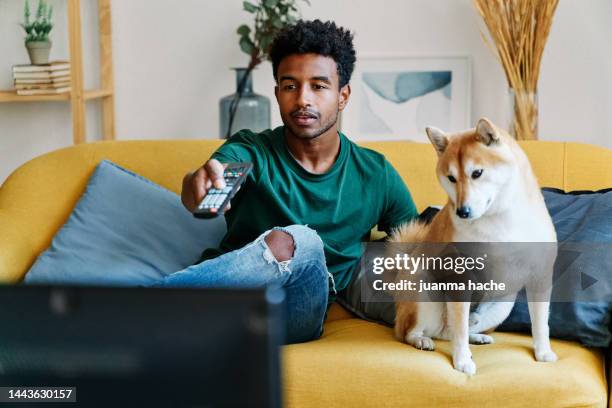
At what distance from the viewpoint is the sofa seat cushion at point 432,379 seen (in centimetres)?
163

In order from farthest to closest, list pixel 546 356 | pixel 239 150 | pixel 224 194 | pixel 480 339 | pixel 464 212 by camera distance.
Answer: pixel 239 150 → pixel 480 339 → pixel 546 356 → pixel 464 212 → pixel 224 194

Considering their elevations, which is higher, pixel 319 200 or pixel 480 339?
pixel 319 200

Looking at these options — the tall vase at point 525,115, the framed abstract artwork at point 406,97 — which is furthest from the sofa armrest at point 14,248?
the tall vase at point 525,115

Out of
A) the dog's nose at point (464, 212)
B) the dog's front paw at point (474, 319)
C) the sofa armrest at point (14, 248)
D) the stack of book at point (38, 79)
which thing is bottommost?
the dog's front paw at point (474, 319)

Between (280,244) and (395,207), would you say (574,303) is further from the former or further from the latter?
(280,244)

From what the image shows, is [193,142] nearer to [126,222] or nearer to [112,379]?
[126,222]

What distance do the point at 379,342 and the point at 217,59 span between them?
1.73m

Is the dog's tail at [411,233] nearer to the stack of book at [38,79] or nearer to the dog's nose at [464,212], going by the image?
the dog's nose at [464,212]

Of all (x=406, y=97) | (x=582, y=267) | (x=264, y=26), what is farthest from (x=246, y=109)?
(x=582, y=267)

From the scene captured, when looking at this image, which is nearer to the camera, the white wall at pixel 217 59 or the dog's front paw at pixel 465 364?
the dog's front paw at pixel 465 364

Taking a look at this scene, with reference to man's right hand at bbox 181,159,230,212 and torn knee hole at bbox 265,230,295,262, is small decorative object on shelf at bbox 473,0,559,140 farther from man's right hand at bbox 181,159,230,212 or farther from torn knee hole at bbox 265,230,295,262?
man's right hand at bbox 181,159,230,212

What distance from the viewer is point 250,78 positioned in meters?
3.04

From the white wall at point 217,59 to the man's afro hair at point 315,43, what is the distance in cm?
108

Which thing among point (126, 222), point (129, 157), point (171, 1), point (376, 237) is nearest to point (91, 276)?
point (126, 222)
